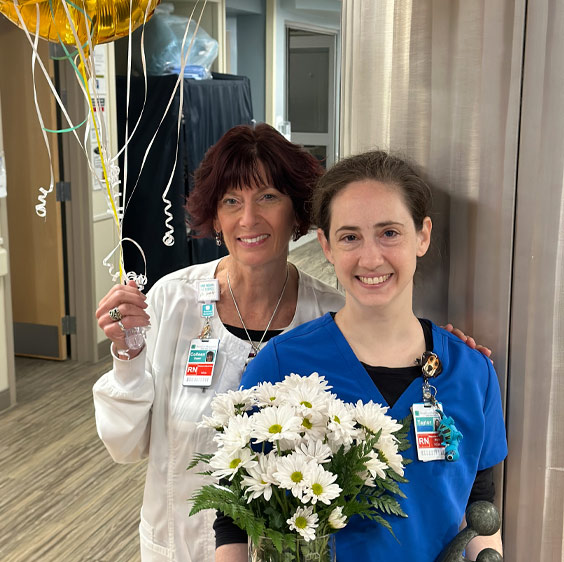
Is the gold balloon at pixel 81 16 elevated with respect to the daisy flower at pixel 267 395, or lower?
elevated

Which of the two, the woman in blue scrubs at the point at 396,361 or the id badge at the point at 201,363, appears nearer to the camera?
the woman in blue scrubs at the point at 396,361

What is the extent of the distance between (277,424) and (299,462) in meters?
0.06

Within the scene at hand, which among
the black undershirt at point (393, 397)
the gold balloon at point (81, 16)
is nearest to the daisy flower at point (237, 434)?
the black undershirt at point (393, 397)

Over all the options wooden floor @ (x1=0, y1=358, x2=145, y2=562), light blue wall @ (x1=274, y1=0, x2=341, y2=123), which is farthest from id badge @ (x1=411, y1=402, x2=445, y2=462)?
light blue wall @ (x1=274, y1=0, x2=341, y2=123)

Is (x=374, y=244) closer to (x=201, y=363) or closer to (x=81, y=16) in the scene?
(x=201, y=363)

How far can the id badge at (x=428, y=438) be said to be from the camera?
1.37m

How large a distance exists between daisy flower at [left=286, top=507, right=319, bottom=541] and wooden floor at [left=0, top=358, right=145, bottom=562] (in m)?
2.27

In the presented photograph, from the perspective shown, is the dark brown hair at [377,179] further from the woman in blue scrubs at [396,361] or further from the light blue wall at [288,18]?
the light blue wall at [288,18]

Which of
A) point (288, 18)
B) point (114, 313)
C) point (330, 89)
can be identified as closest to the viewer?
point (114, 313)

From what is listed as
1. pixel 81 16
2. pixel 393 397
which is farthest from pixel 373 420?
pixel 81 16

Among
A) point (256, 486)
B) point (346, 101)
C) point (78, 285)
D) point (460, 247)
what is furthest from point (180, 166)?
point (256, 486)

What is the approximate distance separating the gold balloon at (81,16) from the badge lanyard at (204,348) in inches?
25.6

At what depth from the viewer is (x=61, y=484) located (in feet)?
12.5

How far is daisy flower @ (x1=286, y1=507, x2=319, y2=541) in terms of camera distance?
1.09 meters
